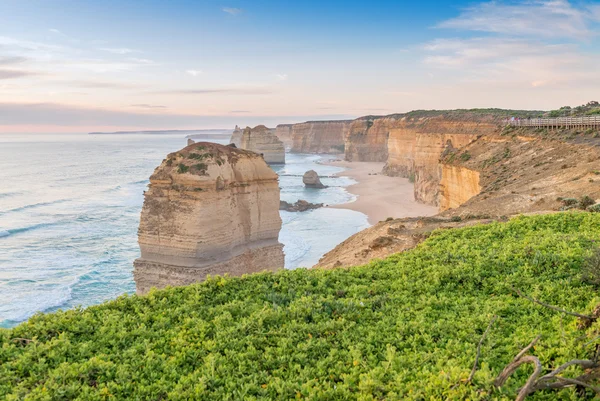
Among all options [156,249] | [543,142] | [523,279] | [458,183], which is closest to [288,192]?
[458,183]

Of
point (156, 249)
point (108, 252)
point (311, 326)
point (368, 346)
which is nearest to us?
point (368, 346)

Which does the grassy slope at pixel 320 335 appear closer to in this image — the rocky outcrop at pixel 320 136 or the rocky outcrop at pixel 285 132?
the rocky outcrop at pixel 320 136

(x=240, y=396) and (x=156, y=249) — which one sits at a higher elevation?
(x=240, y=396)

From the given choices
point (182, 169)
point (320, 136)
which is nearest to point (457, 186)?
point (182, 169)

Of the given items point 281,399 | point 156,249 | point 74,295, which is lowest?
point 74,295

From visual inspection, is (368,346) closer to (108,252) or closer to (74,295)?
(74,295)

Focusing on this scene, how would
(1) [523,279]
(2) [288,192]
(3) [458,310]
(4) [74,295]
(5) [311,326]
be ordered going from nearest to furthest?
(5) [311,326] < (3) [458,310] < (1) [523,279] < (4) [74,295] < (2) [288,192]

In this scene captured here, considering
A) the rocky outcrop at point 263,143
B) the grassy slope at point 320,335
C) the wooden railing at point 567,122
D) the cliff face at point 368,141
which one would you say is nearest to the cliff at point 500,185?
the wooden railing at point 567,122
